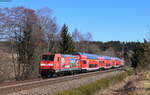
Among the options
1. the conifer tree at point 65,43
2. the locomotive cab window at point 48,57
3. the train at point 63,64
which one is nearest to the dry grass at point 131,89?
the train at point 63,64

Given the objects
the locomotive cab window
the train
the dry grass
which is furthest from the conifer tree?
the dry grass

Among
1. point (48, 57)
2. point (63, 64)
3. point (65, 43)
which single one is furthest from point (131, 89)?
point (65, 43)

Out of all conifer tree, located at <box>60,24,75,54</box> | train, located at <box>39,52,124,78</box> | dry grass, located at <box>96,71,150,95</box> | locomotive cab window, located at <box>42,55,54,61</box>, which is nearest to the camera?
dry grass, located at <box>96,71,150,95</box>

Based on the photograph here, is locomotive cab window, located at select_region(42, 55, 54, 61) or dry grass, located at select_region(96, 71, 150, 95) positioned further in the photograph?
locomotive cab window, located at select_region(42, 55, 54, 61)

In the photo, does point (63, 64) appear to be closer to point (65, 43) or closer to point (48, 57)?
point (48, 57)

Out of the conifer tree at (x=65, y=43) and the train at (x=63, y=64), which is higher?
the conifer tree at (x=65, y=43)

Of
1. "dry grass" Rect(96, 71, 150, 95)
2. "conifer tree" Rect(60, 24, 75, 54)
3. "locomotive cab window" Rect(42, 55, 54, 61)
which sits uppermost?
"conifer tree" Rect(60, 24, 75, 54)

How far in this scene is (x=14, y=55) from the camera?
33594 mm

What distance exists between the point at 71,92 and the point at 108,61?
146ft

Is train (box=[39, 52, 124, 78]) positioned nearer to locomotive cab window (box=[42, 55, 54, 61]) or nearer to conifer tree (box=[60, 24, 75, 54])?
locomotive cab window (box=[42, 55, 54, 61])

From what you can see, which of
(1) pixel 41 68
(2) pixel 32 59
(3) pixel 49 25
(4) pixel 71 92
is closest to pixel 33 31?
(2) pixel 32 59

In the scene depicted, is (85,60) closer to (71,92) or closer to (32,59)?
(32,59)

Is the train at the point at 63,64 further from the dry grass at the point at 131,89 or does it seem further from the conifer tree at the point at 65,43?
the dry grass at the point at 131,89

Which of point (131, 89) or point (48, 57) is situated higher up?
point (48, 57)
